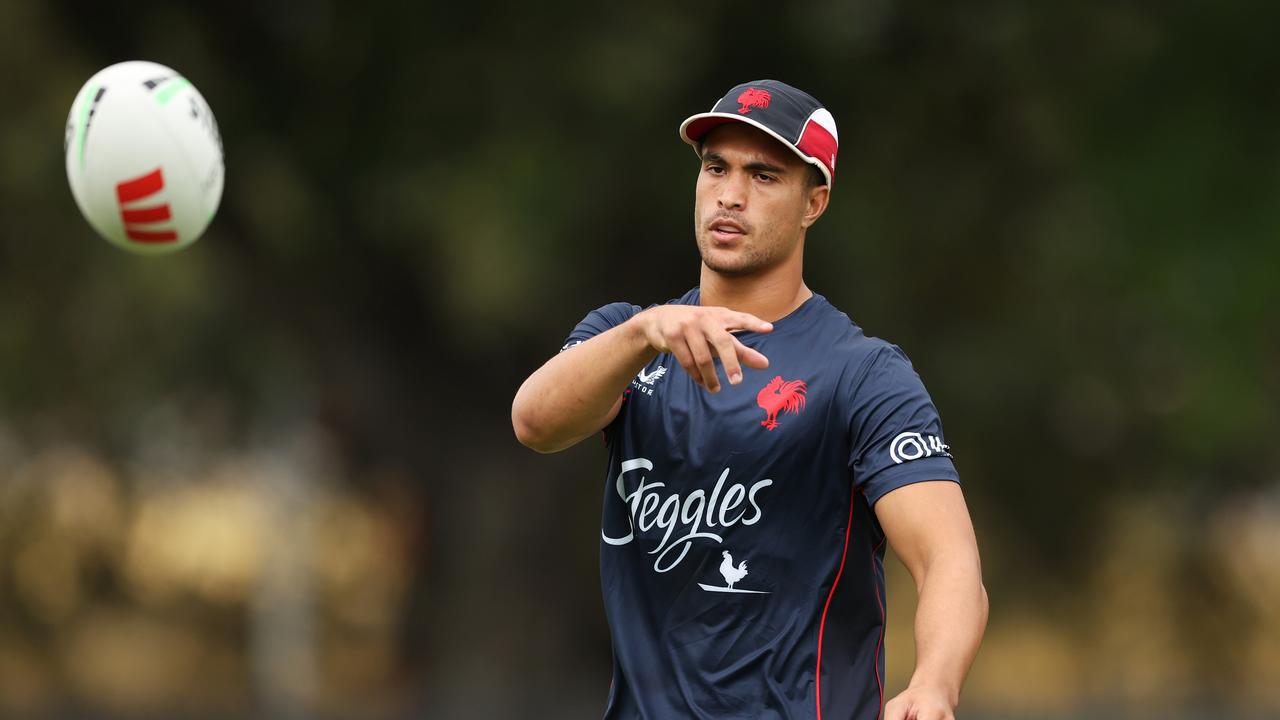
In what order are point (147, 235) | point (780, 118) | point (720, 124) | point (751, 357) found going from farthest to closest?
point (147, 235), point (720, 124), point (780, 118), point (751, 357)

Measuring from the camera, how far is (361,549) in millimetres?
24328

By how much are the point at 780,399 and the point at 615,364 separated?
2.05 ft

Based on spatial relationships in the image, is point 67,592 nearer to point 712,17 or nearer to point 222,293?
point 222,293

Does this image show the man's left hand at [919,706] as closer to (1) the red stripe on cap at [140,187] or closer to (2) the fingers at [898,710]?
(2) the fingers at [898,710]

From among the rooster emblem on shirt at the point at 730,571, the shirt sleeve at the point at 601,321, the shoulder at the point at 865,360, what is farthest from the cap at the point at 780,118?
the rooster emblem on shirt at the point at 730,571

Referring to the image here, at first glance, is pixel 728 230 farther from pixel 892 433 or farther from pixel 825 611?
pixel 825 611

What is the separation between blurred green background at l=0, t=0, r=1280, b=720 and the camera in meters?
14.7

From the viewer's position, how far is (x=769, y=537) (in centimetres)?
530


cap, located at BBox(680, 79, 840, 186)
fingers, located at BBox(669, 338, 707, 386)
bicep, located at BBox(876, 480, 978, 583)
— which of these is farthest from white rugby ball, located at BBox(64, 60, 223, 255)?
bicep, located at BBox(876, 480, 978, 583)

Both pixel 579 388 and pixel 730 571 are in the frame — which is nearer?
pixel 579 388

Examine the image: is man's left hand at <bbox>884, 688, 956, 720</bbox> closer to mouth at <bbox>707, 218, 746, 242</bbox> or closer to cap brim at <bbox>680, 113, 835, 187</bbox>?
mouth at <bbox>707, 218, 746, 242</bbox>

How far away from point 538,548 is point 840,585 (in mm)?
11595

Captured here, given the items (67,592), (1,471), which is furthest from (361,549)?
(1,471)

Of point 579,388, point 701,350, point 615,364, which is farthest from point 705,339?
point 579,388
